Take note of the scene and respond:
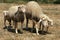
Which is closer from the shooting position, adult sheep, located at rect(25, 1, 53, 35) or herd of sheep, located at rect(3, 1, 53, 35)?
herd of sheep, located at rect(3, 1, 53, 35)

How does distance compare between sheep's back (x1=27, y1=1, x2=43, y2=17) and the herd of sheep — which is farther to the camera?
sheep's back (x1=27, y1=1, x2=43, y2=17)

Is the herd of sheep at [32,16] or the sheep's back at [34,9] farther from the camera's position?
the sheep's back at [34,9]

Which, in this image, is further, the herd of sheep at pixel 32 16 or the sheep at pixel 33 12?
the sheep at pixel 33 12

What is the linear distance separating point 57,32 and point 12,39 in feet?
9.61

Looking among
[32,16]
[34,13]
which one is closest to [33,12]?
[34,13]

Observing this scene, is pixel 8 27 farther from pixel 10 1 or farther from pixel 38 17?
pixel 10 1

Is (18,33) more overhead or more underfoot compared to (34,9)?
more underfoot

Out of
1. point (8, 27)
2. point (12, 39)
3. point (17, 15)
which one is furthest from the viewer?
point (8, 27)

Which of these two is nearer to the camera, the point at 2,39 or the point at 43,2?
the point at 2,39

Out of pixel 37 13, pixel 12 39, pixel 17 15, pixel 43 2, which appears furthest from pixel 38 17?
pixel 43 2

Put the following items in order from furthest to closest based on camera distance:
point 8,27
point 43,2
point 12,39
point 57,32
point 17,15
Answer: point 43,2 < point 8,27 < point 57,32 < point 17,15 < point 12,39

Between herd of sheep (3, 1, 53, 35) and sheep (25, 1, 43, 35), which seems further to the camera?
sheep (25, 1, 43, 35)

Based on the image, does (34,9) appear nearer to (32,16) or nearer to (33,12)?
(33,12)

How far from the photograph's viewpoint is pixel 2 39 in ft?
36.4
